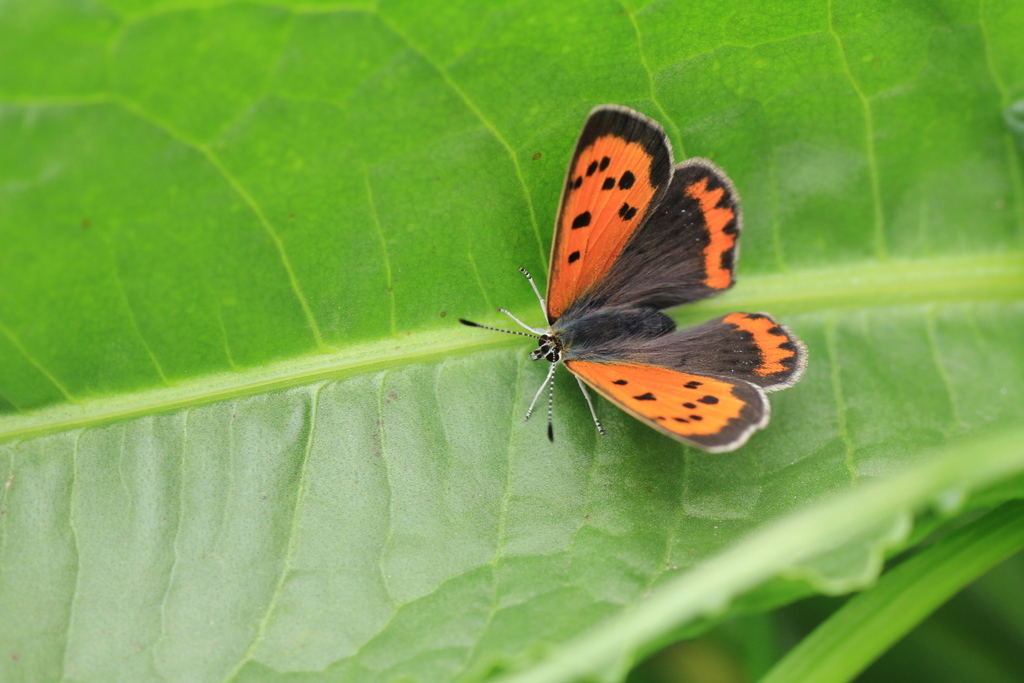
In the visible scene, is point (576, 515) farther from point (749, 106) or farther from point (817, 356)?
point (749, 106)

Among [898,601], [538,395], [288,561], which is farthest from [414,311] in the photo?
[898,601]

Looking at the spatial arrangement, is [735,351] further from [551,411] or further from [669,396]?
[551,411]

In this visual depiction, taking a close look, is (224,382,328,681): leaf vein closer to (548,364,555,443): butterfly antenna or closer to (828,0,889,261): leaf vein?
(548,364,555,443): butterfly antenna

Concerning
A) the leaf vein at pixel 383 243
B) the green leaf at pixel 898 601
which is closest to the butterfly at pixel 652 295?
the leaf vein at pixel 383 243

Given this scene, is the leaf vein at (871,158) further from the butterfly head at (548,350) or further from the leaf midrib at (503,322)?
the butterfly head at (548,350)

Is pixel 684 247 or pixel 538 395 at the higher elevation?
pixel 684 247
